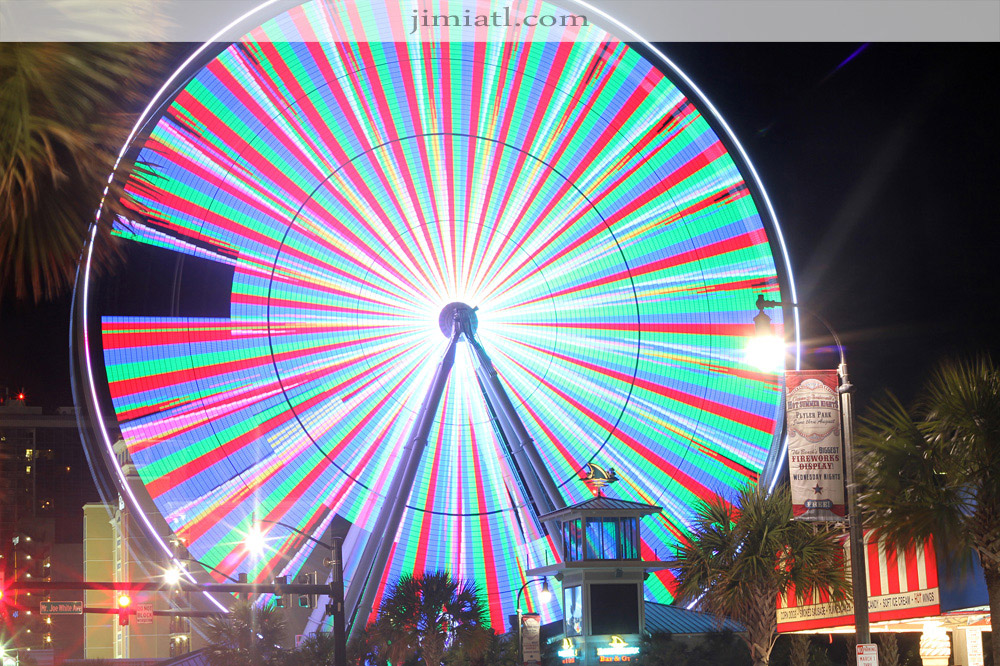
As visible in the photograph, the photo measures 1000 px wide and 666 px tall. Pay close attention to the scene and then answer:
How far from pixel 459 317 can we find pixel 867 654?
1720 cm

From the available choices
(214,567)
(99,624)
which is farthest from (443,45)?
(99,624)

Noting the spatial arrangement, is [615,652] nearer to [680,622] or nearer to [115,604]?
[680,622]

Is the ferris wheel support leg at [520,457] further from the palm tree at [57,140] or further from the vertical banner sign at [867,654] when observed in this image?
the palm tree at [57,140]

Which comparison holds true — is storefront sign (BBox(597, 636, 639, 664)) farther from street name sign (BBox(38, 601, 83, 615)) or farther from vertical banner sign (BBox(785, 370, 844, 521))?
vertical banner sign (BBox(785, 370, 844, 521))

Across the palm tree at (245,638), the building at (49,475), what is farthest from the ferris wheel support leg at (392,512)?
the building at (49,475)

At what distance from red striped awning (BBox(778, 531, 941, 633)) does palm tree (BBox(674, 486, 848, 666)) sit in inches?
17.8

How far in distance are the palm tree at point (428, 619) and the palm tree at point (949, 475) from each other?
57.9 ft

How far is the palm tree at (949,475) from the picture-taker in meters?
13.3

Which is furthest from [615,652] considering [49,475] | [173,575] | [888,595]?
[49,475]

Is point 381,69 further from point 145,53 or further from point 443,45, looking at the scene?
point 145,53

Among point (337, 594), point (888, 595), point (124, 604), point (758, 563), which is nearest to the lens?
point (888, 595)

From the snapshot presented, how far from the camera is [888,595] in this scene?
19.0 metres

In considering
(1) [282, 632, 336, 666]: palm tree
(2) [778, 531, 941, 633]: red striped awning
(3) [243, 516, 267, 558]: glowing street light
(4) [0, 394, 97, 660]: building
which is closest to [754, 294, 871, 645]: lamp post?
(2) [778, 531, 941, 633]: red striped awning

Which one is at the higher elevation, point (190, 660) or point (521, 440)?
point (521, 440)
